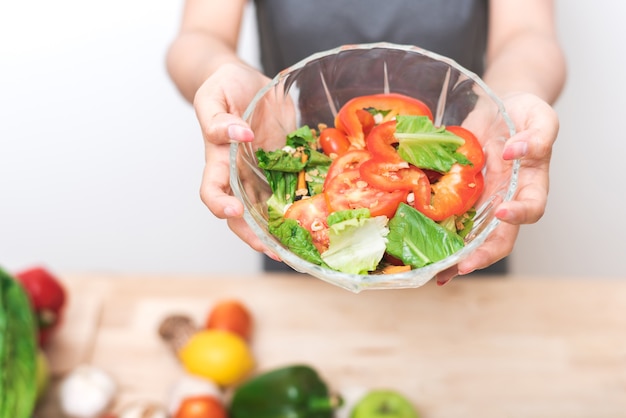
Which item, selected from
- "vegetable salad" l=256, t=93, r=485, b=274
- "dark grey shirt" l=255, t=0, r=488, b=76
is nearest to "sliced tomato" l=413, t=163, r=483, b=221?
"vegetable salad" l=256, t=93, r=485, b=274

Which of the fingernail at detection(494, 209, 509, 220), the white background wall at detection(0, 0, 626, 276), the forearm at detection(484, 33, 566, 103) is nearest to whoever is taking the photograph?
the fingernail at detection(494, 209, 509, 220)

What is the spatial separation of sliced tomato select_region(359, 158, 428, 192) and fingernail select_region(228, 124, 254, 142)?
12 centimetres

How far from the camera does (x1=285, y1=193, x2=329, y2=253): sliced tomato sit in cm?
75

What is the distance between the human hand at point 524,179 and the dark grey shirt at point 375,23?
36cm

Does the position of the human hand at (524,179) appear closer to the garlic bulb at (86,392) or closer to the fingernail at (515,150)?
the fingernail at (515,150)

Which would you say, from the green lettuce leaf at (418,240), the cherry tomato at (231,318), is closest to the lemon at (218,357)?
the cherry tomato at (231,318)

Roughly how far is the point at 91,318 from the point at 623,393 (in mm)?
926

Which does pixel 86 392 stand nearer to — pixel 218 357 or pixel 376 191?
pixel 218 357

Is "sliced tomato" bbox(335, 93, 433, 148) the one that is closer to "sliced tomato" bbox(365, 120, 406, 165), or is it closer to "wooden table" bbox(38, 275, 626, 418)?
"sliced tomato" bbox(365, 120, 406, 165)

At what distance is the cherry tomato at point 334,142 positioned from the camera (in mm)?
819

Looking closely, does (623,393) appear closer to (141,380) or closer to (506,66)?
(506,66)

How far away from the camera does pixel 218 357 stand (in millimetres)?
1171

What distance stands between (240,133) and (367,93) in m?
0.22

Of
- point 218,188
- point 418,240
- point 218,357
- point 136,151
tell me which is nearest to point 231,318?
point 218,357
